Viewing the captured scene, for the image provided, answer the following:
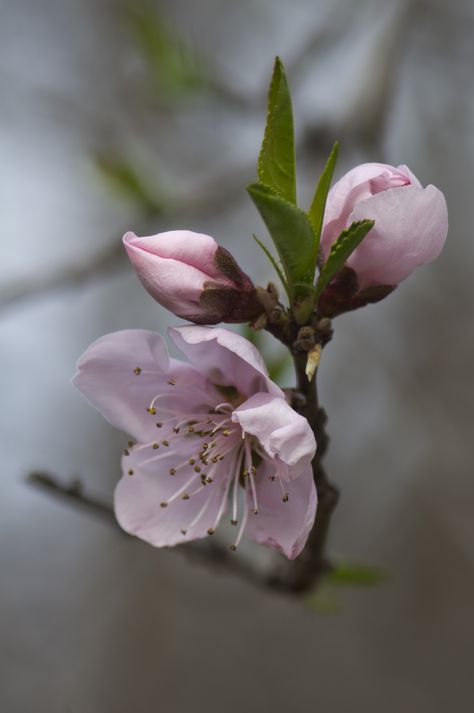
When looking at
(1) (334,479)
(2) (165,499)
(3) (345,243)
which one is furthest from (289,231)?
(1) (334,479)

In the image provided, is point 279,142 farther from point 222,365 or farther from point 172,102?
point 172,102

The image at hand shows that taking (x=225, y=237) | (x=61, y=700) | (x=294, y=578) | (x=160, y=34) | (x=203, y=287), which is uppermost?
(x=160, y=34)

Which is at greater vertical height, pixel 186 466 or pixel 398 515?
pixel 186 466

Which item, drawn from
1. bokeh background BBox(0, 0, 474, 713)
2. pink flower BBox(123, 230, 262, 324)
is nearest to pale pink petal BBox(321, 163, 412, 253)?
pink flower BBox(123, 230, 262, 324)

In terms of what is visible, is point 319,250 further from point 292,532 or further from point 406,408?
point 406,408

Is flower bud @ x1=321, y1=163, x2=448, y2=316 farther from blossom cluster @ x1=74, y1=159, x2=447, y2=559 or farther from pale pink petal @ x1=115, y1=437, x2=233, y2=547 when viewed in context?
Answer: pale pink petal @ x1=115, y1=437, x2=233, y2=547

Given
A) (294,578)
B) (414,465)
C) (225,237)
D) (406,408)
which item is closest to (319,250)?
(294,578)
